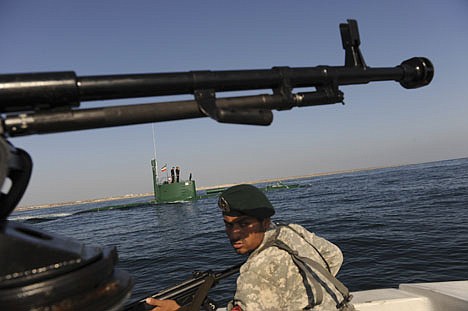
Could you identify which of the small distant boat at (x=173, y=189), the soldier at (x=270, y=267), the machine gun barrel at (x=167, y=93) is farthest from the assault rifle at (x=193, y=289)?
the small distant boat at (x=173, y=189)

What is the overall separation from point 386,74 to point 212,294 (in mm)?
8837

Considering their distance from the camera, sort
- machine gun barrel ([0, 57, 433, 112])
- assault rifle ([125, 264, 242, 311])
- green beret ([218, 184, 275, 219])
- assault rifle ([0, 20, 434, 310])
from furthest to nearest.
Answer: assault rifle ([125, 264, 242, 311]) < green beret ([218, 184, 275, 219]) < machine gun barrel ([0, 57, 433, 112]) < assault rifle ([0, 20, 434, 310])

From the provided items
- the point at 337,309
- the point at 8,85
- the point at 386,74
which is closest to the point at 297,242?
the point at 337,309

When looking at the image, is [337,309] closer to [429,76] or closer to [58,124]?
[429,76]

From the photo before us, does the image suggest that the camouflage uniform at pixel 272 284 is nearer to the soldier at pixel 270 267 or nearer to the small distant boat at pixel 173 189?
the soldier at pixel 270 267

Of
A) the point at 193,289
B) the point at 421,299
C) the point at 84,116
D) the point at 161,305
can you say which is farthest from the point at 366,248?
the point at 84,116

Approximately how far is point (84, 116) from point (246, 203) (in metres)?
1.24

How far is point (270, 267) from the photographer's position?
2.00 meters

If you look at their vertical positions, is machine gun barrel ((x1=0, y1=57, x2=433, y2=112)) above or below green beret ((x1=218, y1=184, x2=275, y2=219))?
above

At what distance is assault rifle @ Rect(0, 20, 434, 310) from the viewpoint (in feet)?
3.53

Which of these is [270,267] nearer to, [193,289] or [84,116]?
[193,289]

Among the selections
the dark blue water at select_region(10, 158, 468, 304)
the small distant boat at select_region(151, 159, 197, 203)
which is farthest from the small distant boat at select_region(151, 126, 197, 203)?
the dark blue water at select_region(10, 158, 468, 304)

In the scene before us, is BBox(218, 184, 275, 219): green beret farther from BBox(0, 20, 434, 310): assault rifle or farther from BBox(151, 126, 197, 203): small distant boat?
BBox(151, 126, 197, 203): small distant boat

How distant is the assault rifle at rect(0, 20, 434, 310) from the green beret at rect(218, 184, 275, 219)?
0.70 m
